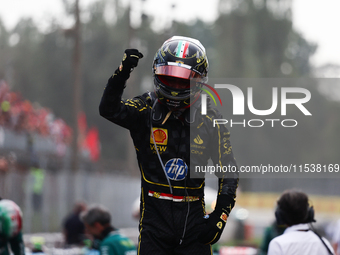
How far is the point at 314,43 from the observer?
37.6 meters

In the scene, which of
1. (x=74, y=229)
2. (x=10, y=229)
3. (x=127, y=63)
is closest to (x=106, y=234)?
(x=10, y=229)

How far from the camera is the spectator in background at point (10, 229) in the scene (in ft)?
17.6

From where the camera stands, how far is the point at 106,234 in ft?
22.3

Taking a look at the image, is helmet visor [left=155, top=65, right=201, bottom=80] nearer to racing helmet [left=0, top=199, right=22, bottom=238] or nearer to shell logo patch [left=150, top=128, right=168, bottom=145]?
shell logo patch [left=150, top=128, right=168, bottom=145]

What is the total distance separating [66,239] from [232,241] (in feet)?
36.9

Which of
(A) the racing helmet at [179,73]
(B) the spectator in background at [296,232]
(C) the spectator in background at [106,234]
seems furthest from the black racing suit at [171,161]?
(C) the spectator in background at [106,234]

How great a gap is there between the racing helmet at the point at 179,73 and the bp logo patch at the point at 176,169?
0.36 meters

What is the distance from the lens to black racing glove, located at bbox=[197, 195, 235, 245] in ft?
11.0

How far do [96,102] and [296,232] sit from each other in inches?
1654

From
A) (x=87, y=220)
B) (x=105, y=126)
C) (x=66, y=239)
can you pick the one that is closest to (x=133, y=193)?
(x=66, y=239)

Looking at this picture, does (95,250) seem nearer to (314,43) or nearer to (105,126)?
(314,43)

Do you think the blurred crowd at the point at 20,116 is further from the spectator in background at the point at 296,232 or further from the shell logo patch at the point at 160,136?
the shell logo patch at the point at 160,136

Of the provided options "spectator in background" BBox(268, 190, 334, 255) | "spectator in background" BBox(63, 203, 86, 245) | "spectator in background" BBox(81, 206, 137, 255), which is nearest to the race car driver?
"spectator in background" BBox(268, 190, 334, 255)

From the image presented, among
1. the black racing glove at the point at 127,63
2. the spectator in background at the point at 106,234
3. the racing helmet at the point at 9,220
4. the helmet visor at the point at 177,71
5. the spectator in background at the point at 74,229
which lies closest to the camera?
the black racing glove at the point at 127,63
